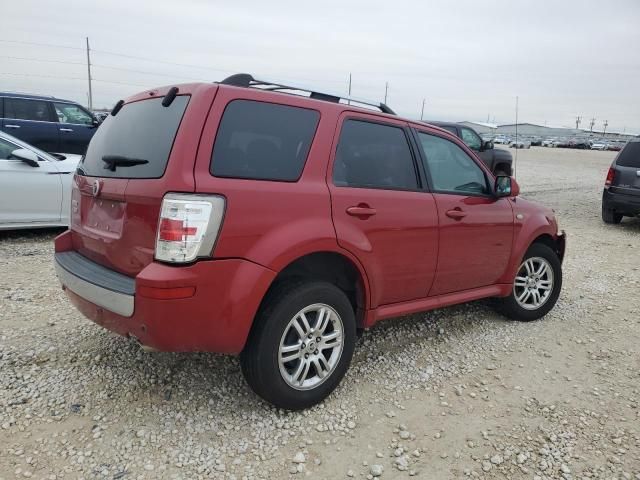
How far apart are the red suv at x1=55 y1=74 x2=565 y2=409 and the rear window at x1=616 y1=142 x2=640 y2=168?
Answer: 706 centimetres

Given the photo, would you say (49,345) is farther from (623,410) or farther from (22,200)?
(623,410)

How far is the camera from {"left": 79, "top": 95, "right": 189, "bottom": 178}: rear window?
8.68ft

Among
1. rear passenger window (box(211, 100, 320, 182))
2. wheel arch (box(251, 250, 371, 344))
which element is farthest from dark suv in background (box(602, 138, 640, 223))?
rear passenger window (box(211, 100, 320, 182))

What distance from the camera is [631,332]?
14.8 ft

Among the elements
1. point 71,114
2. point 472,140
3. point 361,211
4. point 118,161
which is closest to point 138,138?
point 118,161

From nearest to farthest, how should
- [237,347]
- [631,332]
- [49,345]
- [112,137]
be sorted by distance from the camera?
[237,347] → [112,137] → [49,345] → [631,332]

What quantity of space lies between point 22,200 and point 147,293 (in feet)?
15.7

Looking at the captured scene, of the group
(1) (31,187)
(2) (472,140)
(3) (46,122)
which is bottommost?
(1) (31,187)

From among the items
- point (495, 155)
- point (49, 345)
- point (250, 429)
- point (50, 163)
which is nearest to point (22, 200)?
point (50, 163)

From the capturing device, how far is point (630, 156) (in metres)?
9.32

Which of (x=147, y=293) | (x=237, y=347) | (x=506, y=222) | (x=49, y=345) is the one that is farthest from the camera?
(x=506, y=222)

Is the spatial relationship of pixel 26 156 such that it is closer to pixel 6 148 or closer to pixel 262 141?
pixel 6 148

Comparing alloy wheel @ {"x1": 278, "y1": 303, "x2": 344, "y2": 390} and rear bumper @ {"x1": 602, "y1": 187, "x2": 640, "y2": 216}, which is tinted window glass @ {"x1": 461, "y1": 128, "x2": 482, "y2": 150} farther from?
alloy wheel @ {"x1": 278, "y1": 303, "x2": 344, "y2": 390}

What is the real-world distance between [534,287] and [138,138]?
143 inches
